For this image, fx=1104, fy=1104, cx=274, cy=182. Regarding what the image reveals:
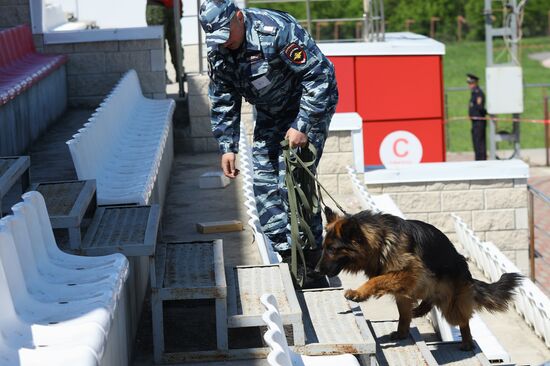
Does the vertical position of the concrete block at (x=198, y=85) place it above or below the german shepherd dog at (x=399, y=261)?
above

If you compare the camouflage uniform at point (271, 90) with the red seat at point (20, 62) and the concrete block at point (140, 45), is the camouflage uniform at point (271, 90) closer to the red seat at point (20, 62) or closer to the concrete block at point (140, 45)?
the red seat at point (20, 62)

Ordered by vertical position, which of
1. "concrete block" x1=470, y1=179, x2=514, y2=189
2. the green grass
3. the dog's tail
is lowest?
the green grass

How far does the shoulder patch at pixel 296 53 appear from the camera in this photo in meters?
5.70

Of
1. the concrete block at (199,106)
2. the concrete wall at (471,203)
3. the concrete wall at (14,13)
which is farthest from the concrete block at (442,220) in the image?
the concrete wall at (14,13)

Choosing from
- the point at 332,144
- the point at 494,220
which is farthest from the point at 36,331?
the point at 494,220

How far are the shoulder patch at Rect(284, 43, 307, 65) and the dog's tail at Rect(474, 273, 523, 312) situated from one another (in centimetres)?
166

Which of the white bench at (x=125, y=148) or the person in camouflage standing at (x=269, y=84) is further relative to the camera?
the white bench at (x=125, y=148)

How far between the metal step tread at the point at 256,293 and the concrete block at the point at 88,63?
7.63 m

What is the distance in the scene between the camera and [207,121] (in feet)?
42.0

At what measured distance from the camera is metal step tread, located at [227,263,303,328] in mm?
4984

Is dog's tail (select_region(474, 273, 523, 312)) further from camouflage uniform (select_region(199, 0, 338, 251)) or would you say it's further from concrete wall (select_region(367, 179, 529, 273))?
concrete wall (select_region(367, 179, 529, 273))

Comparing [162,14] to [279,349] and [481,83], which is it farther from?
[481,83]

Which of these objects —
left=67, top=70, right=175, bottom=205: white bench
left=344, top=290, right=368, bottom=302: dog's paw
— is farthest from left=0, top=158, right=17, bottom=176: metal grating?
left=344, top=290, right=368, bottom=302: dog's paw

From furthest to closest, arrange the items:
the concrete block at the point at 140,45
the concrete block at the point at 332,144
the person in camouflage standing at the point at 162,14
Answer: the person in camouflage standing at the point at 162,14 → the concrete block at the point at 140,45 → the concrete block at the point at 332,144
